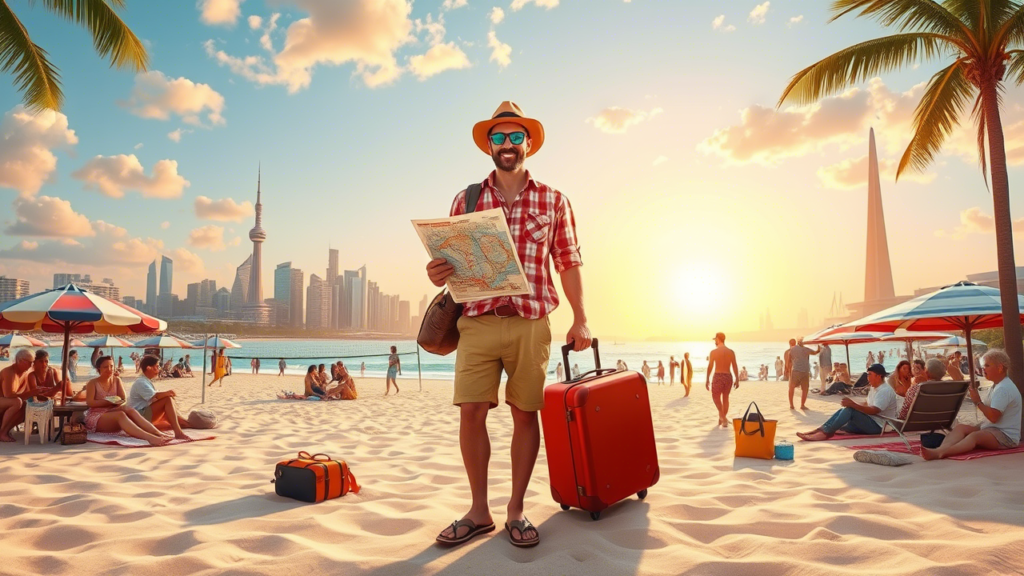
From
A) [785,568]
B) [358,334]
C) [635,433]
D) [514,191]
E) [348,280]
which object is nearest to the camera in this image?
[785,568]

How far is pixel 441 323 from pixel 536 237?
64 centimetres

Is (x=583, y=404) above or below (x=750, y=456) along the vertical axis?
above

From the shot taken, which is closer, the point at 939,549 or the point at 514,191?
the point at 939,549

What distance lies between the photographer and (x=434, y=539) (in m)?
2.81

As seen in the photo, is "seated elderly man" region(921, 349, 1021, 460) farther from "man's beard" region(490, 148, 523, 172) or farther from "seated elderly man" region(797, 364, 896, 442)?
"man's beard" region(490, 148, 523, 172)

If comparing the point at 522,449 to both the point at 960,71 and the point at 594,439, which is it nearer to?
the point at 594,439

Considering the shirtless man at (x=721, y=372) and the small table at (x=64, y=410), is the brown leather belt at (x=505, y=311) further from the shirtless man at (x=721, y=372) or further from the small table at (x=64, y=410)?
the shirtless man at (x=721, y=372)

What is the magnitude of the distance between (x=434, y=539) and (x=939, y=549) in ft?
7.22

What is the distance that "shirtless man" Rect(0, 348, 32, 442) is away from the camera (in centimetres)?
649

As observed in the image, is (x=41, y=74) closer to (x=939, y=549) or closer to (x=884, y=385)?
(x=939, y=549)

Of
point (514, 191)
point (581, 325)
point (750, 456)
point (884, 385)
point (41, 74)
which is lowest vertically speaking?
point (750, 456)

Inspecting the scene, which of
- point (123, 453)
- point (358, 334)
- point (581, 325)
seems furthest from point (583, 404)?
point (358, 334)

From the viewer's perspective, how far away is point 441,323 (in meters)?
2.93

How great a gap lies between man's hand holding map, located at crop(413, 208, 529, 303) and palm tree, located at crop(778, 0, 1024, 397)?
6.71 metres
